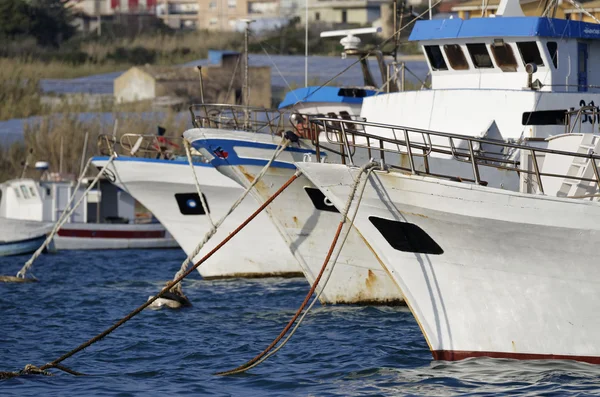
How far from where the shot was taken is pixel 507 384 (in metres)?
12.8

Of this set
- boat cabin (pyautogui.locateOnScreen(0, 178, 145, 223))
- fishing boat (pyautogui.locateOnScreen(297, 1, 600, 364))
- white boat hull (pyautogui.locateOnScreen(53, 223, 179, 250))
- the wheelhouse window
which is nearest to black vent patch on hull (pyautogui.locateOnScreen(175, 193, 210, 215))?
the wheelhouse window

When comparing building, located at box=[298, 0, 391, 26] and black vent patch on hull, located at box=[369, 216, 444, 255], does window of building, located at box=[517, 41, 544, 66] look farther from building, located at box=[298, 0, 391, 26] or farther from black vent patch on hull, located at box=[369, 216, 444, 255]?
building, located at box=[298, 0, 391, 26]

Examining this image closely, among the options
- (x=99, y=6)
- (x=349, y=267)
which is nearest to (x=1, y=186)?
(x=349, y=267)

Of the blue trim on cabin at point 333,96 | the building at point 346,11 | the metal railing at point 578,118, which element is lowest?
the metal railing at point 578,118

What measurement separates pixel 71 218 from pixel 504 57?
67.9ft

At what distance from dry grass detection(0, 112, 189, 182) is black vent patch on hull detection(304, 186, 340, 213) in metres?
22.9

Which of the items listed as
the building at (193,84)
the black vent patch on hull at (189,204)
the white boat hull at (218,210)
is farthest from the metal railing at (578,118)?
the building at (193,84)

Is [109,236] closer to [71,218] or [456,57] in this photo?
[71,218]

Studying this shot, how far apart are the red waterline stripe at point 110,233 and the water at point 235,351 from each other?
12385 mm

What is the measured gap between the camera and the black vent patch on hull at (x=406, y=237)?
1363 centimetres

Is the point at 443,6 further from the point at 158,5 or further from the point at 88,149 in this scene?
the point at 88,149

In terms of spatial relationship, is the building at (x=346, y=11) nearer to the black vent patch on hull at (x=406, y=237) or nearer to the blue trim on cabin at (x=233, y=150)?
the blue trim on cabin at (x=233, y=150)

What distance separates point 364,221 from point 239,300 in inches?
316

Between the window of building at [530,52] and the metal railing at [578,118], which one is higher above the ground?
the window of building at [530,52]
